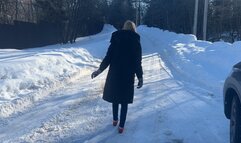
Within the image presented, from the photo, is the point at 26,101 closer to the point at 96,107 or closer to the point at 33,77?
the point at 96,107

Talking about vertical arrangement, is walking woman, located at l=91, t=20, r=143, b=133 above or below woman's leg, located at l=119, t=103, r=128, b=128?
above

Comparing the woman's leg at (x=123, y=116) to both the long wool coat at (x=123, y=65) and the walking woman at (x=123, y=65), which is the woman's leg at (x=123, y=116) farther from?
the long wool coat at (x=123, y=65)

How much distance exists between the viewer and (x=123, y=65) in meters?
8.10

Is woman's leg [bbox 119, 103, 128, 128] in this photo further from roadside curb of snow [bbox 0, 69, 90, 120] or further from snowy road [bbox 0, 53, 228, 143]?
roadside curb of snow [bbox 0, 69, 90, 120]

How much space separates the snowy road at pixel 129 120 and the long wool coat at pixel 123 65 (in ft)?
2.10

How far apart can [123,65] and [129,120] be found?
1361 mm

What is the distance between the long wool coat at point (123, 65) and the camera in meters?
8.06

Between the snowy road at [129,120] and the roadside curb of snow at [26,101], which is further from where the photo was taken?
the roadside curb of snow at [26,101]

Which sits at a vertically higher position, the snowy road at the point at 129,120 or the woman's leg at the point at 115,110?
the woman's leg at the point at 115,110

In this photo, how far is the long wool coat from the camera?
8.06 m

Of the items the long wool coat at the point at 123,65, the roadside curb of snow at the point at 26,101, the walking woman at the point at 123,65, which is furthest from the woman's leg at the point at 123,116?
the roadside curb of snow at the point at 26,101

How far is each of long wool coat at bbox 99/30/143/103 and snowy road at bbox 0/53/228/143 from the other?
2.10ft

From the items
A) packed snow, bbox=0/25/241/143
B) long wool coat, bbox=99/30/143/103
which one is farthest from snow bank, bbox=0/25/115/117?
long wool coat, bbox=99/30/143/103

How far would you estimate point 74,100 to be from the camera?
11.0m
